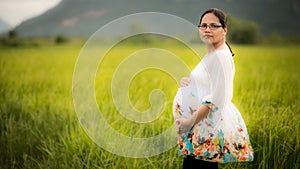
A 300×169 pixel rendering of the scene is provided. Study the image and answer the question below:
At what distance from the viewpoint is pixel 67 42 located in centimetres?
1688

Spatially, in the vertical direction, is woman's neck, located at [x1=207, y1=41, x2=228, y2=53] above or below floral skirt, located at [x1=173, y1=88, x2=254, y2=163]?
above

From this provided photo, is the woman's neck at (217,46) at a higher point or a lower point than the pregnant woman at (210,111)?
higher

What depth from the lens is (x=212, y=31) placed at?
141 cm

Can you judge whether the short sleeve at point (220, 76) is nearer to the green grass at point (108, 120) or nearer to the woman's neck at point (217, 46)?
the woman's neck at point (217, 46)

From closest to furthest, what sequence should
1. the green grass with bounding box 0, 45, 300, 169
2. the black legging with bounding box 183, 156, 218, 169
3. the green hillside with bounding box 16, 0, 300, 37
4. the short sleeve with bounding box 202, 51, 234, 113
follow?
the short sleeve with bounding box 202, 51, 234, 113
the black legging with bounding box 183, 156, 218, 169
the green grass with bounding box 0, 45, 300, 169
the green hillside with bounding box 16, 0, 300, 37

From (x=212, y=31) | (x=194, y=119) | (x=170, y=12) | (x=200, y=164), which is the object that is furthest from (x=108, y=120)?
(x=170, y=12)

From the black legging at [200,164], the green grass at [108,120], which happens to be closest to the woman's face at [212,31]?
the black legging at [200,164]

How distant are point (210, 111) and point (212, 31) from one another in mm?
319

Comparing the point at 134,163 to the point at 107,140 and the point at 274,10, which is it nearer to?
the point at 107,140

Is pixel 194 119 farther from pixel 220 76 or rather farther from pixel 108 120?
pixel 108 120

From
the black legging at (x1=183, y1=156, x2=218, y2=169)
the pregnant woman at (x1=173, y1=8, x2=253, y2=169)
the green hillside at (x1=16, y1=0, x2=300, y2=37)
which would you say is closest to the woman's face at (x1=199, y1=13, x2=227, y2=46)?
the pregnant woman at (x1=173, y1=8, x2=253, y2=169)

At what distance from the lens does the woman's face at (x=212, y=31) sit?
1412 millimetres

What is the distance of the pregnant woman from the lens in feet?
4.51

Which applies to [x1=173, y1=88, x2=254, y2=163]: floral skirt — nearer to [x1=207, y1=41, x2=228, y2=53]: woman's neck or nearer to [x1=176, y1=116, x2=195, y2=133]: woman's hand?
[x1=176, y1=116, x2=195, y2=133]: woman's hand
